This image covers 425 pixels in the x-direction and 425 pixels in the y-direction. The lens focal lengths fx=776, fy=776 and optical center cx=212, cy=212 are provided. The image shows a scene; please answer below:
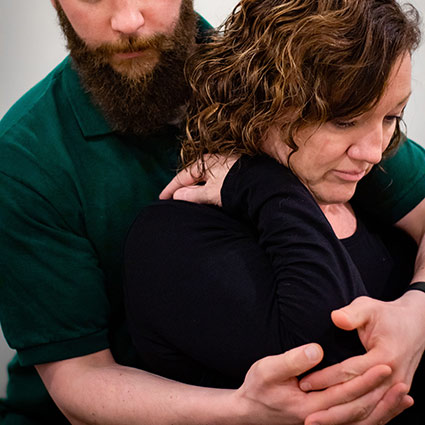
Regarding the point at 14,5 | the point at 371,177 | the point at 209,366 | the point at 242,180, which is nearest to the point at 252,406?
the point at 209,366

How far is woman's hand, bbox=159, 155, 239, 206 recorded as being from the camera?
1.31m

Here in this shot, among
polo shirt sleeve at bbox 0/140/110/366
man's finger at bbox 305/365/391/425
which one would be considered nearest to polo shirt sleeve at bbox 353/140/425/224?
man's finger at bbox 305/365/391/425

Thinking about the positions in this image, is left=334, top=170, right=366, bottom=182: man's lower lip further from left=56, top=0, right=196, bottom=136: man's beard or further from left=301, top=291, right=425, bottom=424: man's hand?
left=56, top=0, right=196, bottom=136: man's beard

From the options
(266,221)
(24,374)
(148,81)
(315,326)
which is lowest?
(24,374)

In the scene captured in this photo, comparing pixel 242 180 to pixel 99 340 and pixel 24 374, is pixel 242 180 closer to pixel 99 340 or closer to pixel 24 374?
pixel 99 340

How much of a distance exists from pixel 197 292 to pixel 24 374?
72 cm

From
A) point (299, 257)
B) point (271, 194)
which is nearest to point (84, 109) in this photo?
point (271, 194)

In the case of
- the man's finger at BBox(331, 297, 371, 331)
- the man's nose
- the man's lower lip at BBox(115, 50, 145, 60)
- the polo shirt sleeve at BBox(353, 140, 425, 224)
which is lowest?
the man's finger at BBox(331, 297, 371, 331)

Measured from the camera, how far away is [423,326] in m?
1.27

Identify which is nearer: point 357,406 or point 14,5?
point 357,406

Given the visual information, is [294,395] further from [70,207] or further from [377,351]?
[70,207]

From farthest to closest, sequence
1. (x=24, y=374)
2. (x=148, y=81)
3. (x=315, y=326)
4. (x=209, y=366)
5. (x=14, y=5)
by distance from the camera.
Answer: (x=14, y=5) → (x=24, y=374) → (x=148, y=81) → (x=209, y=366) → (x=315, y=326)

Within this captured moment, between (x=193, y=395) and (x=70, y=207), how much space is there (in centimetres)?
44

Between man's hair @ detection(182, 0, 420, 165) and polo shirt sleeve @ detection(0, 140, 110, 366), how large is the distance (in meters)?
0.37
